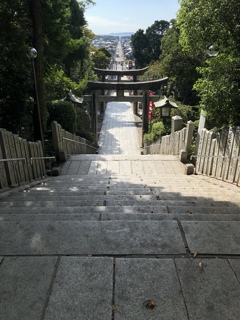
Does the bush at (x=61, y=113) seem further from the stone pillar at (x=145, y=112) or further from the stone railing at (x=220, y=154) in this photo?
the stone pillar at (x=145, y=112)

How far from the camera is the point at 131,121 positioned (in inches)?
1038

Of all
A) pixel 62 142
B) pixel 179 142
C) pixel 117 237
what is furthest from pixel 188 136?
pixel 117 237

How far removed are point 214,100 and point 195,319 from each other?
15.2 ft

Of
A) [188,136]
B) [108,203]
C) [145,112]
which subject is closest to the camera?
[108,203]

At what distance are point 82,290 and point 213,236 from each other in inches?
55.0

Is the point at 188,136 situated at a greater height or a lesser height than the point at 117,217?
lesser

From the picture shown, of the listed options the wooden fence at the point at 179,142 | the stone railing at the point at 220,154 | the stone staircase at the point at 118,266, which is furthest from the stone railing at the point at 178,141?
the stone staircase at the point at 118,266

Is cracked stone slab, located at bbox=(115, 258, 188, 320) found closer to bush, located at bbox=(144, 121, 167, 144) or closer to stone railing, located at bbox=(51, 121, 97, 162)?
stone railing, located at bbox=(51, 121, 97, 162)

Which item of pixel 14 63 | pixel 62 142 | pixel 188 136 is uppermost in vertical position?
pixel 14 63

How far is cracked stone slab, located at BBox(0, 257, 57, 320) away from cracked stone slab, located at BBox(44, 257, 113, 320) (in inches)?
3.4

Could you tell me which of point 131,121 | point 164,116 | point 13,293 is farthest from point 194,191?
point 131,121

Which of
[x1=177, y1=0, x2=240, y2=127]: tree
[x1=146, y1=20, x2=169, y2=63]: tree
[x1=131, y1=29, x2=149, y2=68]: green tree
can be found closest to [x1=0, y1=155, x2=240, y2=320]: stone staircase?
[x1=177, y1=0, x2=240, y2=127]: tree

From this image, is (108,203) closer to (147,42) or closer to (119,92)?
(119,92)

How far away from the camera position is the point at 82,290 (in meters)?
1.90
